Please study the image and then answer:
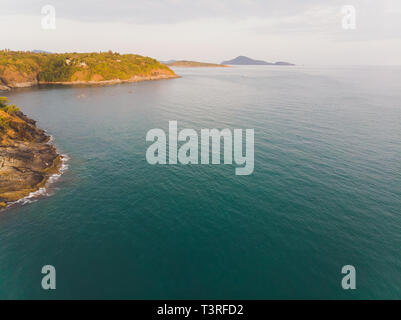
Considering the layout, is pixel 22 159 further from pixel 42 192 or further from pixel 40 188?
pixel 42 192

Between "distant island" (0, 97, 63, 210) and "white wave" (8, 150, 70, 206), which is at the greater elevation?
"distant island" (0, 97, 63, 210)

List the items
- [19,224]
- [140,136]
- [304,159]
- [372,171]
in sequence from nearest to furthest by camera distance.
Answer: [19,224], [372,171], [304,159], [140,136]

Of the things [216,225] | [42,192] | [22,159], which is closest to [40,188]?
[42,192]

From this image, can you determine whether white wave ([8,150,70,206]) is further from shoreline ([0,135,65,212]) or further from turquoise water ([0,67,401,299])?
turquoise water ([0,67,401,299])

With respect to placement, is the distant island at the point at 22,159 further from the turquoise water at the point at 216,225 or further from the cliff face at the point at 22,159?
the turquoise water at the point at 216,225

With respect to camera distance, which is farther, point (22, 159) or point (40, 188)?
point (22, 159)

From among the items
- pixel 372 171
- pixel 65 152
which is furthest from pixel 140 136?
pixel 372 171

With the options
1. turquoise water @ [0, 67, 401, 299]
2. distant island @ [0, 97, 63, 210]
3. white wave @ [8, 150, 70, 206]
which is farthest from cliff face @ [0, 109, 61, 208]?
turquoise water @ [0, 67, 401, 299]

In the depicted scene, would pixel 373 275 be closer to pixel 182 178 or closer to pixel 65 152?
pixel 182 178
